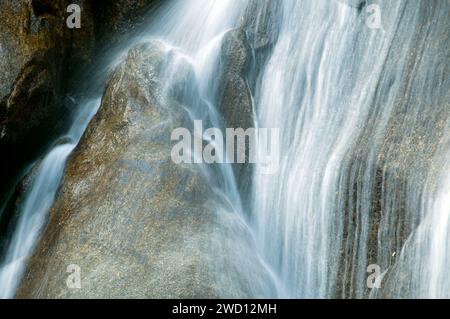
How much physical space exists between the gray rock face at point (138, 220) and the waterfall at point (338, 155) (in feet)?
1.21

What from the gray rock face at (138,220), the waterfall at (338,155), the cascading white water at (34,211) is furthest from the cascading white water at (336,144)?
the cascading white water at (34,211)

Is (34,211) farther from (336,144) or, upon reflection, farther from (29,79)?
(336,144)

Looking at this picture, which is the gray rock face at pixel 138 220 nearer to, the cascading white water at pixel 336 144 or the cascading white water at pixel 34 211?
the cascading white water at pixel 34 211

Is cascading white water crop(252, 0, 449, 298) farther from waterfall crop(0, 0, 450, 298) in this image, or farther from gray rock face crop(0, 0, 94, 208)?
gray rock face crop(0, 0, 94, 208)

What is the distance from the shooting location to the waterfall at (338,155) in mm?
9883

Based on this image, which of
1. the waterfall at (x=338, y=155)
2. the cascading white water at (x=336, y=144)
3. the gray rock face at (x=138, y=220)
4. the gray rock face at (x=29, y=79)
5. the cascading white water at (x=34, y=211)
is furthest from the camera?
the gray rock face at (x=29, y=79)

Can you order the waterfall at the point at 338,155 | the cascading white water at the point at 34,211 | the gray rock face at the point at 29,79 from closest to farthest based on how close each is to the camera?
the waterfall at the point at 338,155, the cascading white water at the point at 34,211, the gray rock face at the point at 29,79

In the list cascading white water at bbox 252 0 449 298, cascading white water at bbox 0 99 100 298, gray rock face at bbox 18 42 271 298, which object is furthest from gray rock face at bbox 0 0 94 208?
cascading white water at bbox 252 0 449 298

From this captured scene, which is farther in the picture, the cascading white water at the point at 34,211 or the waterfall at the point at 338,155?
the cascading white water at the point at 34,211

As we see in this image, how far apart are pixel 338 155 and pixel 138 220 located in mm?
2885
